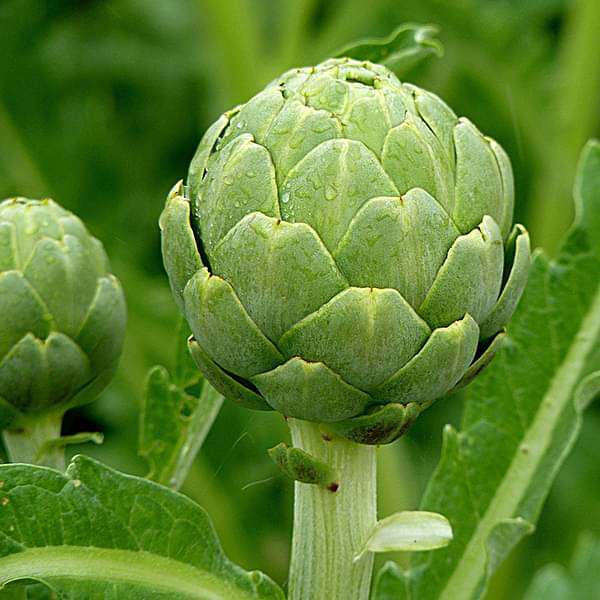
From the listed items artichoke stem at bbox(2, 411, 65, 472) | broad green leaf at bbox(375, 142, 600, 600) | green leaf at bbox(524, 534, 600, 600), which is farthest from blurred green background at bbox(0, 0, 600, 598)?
artichoke stem at bbox(2, 411, 65, 472)

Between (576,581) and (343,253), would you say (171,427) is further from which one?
(576,581)

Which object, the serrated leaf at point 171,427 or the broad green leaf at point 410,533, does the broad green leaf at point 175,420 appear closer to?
the serrated leaf at point 171,427

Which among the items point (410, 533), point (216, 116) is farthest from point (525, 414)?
point (216, 116)

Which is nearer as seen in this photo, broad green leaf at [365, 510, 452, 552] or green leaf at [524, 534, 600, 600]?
broad green leaf at [365, 510, 452, 552]

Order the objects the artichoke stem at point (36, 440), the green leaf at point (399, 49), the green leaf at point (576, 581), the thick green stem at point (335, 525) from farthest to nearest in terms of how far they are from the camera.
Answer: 1. the green leaf at point (576, 581)
2. the green leaf at point (399, 49)
3. the artichoke stem at point (36, 440)
4. the thick green stem at point (335, 525)

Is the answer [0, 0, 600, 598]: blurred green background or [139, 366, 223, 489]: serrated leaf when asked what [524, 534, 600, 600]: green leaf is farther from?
[139, 366, 223, 489]: serrated leaf

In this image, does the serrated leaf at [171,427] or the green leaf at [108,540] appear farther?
the serrated leaf at [171,427]

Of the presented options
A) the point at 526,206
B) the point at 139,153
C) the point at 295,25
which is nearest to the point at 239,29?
the point at 295,25

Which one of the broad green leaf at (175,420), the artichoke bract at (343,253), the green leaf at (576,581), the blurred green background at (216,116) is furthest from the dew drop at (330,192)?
the blurred green background at (216,116)
